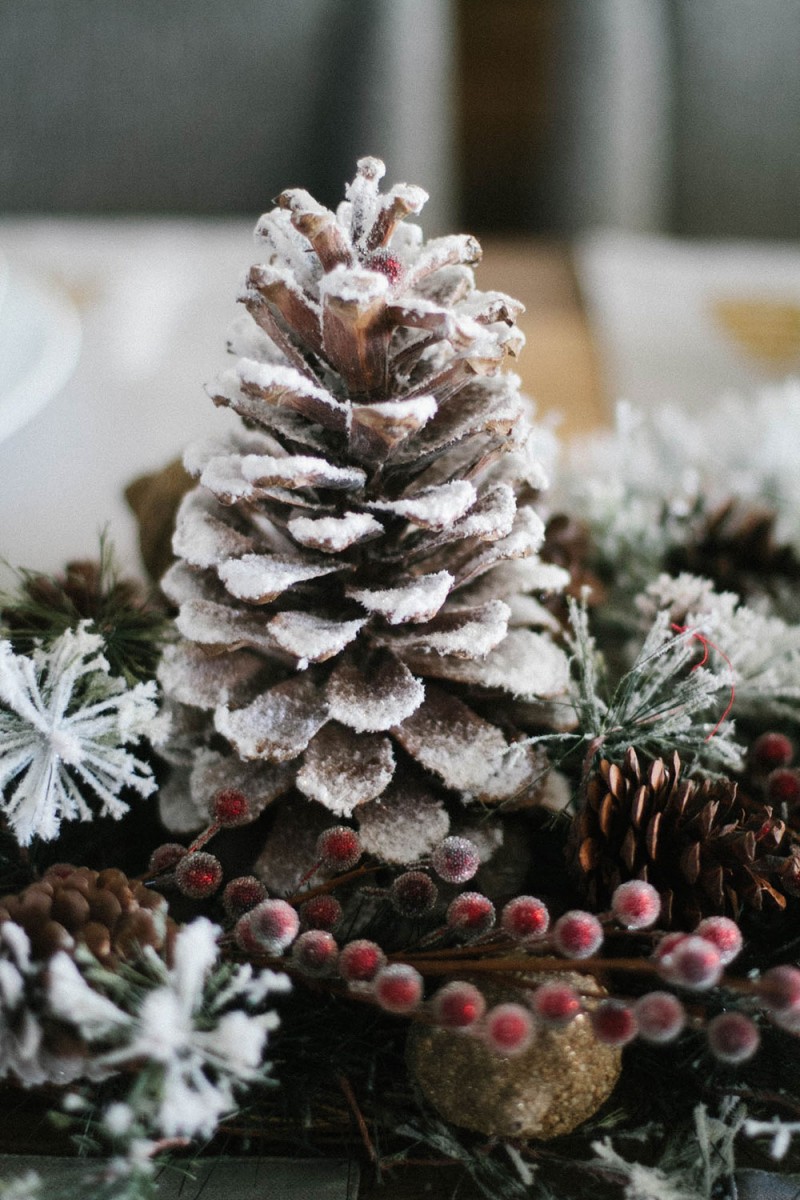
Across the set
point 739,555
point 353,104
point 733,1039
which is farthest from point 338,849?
point 353,104

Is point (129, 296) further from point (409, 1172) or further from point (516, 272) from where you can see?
point (409, 1172)

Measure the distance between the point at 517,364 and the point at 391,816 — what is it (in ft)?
1.81

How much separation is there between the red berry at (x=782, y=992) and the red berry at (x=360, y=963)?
102 mm

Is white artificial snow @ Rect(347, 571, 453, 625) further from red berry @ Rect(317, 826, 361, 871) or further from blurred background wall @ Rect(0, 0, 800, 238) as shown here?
blurred background wall @ Rect(0, 0, 800, 238)

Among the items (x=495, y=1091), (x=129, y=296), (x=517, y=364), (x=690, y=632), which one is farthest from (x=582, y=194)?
(x=495, y=1091)

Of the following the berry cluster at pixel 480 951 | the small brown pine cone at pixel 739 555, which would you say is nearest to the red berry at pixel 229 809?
the berry cluster at pixel 480 951

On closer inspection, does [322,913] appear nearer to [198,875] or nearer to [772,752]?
[198,875]

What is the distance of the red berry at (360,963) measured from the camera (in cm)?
27

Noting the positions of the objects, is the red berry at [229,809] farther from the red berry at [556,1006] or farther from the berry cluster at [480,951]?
the red berry at [556,1006]

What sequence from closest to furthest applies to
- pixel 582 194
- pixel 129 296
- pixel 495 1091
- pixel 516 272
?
pixel 495 1091 < pixel 129 296 < pixel 516 272 < pixel 582 194

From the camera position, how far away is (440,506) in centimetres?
29

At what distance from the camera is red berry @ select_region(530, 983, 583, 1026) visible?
0.81 ft

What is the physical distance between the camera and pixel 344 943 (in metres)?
0.31

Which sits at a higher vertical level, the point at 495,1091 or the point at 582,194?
the point at 582,194
